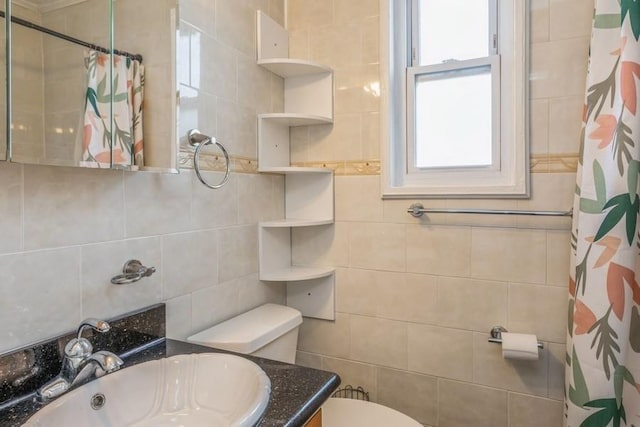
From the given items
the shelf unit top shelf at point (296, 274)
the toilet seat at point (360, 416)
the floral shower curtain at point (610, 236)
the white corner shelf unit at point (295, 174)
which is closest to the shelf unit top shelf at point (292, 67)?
the white corner shelf unit at point (295, 174)

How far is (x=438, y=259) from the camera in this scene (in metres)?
1.62

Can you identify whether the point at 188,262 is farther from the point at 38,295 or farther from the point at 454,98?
the point at 454,98

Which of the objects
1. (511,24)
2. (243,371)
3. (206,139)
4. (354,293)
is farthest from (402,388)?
(511,24)

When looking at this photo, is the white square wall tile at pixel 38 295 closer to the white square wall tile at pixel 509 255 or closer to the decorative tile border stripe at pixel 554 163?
the white square wall tile at pixel 509 255

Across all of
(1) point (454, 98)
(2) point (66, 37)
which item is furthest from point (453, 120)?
(2) point (66, 37)

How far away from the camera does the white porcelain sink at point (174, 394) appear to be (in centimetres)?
86

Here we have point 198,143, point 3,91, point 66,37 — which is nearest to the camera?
point 3,91

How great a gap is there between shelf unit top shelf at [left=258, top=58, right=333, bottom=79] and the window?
0.29m

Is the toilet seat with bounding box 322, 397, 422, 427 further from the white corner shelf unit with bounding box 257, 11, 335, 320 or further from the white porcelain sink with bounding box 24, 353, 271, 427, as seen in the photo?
the white porcelain sink with bounding box 24, 353, 271, 427

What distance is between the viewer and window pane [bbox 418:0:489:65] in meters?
1.62

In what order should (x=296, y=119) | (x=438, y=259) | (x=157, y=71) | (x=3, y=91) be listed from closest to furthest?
(x=3, y=91)
(x=157, y=71)
(x=438, y=259)
(x=296, y=119)

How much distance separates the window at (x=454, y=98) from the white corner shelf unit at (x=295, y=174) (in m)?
0.30

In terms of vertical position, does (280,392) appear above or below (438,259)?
below

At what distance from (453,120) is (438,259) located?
60cm
